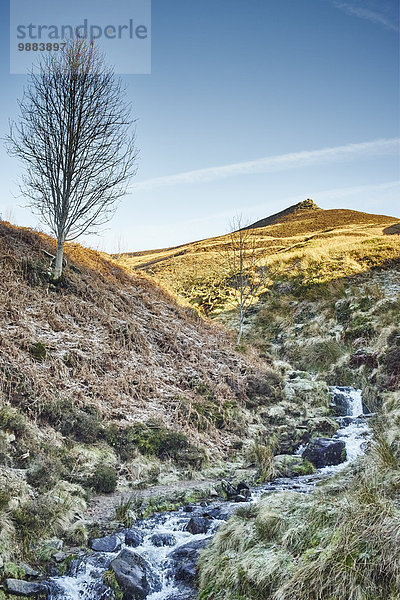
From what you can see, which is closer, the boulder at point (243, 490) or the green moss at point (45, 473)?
the green moss at point (45, 473)

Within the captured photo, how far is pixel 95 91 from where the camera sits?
1293 centimetres

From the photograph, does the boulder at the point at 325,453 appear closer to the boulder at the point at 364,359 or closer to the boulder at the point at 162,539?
the boulder at the point at 162,539

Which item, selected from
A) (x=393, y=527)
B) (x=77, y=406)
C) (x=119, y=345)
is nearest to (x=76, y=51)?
(x=119, y=345)

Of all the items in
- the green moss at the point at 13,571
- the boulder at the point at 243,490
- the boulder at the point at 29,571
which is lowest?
the boulder at the point at 243,490

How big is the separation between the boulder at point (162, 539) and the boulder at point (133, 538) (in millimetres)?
181

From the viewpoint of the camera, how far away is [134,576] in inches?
210

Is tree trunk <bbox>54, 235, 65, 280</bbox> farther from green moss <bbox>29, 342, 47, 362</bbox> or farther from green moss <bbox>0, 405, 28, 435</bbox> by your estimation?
green moss <bbox>0, 405, 28, 435</bbox>

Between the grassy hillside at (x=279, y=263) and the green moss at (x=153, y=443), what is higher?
the grassy hillside at (x=279, y=263)

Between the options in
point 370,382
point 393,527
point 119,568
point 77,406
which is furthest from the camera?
point 370,382

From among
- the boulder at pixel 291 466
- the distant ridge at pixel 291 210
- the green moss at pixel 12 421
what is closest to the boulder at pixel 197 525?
the boulder at pixel 291 466

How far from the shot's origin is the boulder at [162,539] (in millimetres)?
6332

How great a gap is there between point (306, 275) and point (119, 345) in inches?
704

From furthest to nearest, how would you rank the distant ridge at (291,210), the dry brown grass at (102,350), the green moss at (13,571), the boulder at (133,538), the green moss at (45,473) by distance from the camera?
the distant ridge at (291,210) → the dry brown grass at (102,350) → the green moss at (45,473) → the boulder at (133,538) → the green moss at (13,571)

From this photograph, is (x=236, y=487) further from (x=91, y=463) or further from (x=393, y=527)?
(x=393, y=527)
